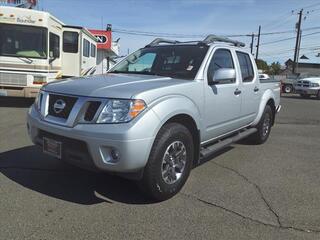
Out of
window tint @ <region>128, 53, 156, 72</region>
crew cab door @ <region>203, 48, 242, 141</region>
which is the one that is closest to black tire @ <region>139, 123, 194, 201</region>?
crew cab door @ <region>203, 48, 242, 141</region>

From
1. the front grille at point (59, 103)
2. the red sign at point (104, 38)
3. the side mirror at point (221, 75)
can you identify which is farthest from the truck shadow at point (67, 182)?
the red sign at point (104, 38)

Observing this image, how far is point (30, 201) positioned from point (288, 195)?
3.09 m

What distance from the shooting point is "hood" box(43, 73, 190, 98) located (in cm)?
443

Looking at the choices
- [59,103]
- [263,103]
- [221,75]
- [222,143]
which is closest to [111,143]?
[59,103]

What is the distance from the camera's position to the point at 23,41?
41.5ft

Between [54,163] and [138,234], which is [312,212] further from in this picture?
[54,163]

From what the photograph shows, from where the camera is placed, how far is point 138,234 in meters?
3.91

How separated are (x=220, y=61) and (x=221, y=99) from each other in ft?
2.05

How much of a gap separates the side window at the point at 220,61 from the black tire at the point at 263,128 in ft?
6.06

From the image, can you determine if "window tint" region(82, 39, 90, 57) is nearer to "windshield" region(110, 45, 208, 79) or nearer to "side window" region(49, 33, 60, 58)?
"side window" region(49, 33, 60, 58)

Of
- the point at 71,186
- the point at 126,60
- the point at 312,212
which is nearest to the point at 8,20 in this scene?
the point at 126,60

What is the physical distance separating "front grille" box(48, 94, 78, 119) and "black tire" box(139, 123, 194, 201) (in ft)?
3.37

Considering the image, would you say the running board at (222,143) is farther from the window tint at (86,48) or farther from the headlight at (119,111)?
the window tint at (86,48)

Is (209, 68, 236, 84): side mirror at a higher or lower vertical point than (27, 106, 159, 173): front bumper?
higher
